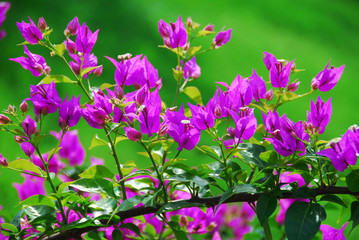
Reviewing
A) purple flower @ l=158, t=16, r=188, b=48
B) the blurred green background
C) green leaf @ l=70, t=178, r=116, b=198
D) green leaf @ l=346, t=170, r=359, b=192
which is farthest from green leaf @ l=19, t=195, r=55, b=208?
the blurred green background

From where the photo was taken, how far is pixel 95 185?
622 millimetres

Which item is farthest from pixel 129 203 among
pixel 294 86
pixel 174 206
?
pixel 294 86

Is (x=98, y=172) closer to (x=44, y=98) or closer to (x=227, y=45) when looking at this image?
(x=44, y=98)

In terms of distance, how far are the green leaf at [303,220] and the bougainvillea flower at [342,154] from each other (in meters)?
0.06

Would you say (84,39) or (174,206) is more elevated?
(84,39)

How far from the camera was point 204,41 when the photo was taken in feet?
10.6

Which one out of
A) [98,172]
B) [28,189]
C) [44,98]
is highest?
[44,98]

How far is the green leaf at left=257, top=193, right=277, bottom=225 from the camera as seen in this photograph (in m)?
0.53

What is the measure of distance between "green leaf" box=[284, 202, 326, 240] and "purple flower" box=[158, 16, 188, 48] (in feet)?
0.88

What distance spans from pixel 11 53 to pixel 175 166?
2549 mm

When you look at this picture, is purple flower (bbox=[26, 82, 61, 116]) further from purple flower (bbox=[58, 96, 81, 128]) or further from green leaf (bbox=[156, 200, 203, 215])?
green leaf (bbox=[156, 200, 203, 215])

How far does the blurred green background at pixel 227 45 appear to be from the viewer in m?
2.62

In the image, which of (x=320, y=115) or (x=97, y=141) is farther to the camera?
(x=97, y=141)

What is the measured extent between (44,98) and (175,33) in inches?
7.6
